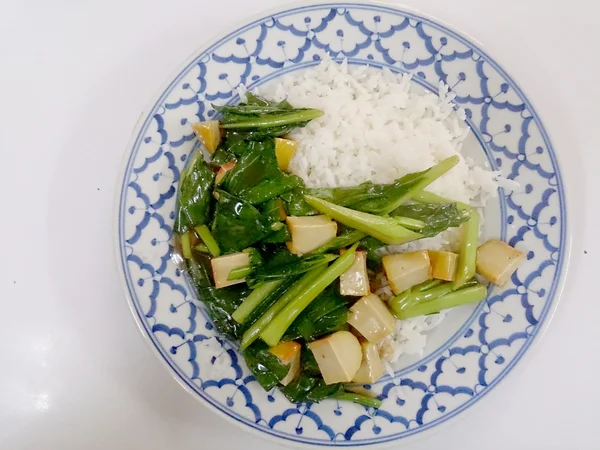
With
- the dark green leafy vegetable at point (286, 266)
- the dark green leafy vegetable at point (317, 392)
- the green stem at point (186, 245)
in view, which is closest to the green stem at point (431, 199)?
the dark green leafy vegetable at point (286, 266)

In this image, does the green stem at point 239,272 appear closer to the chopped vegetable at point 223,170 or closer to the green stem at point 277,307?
the green stem at point 277,307

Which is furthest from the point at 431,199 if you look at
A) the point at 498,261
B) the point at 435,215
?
the point at 498,261

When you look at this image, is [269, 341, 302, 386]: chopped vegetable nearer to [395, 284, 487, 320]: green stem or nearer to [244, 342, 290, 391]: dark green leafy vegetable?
[244, 342, 290, 391]: dark green leafy vegetable

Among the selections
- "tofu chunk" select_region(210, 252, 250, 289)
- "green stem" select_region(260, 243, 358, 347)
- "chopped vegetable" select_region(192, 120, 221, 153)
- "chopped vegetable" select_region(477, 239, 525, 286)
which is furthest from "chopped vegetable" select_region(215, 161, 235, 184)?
"chopped vegetable" select_region(477, 239, 525, 286)

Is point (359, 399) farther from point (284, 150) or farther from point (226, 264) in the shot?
point (284, 150)

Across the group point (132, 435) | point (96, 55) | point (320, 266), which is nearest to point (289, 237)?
point (320, 266)

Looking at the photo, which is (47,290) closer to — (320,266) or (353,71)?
(320,266)
